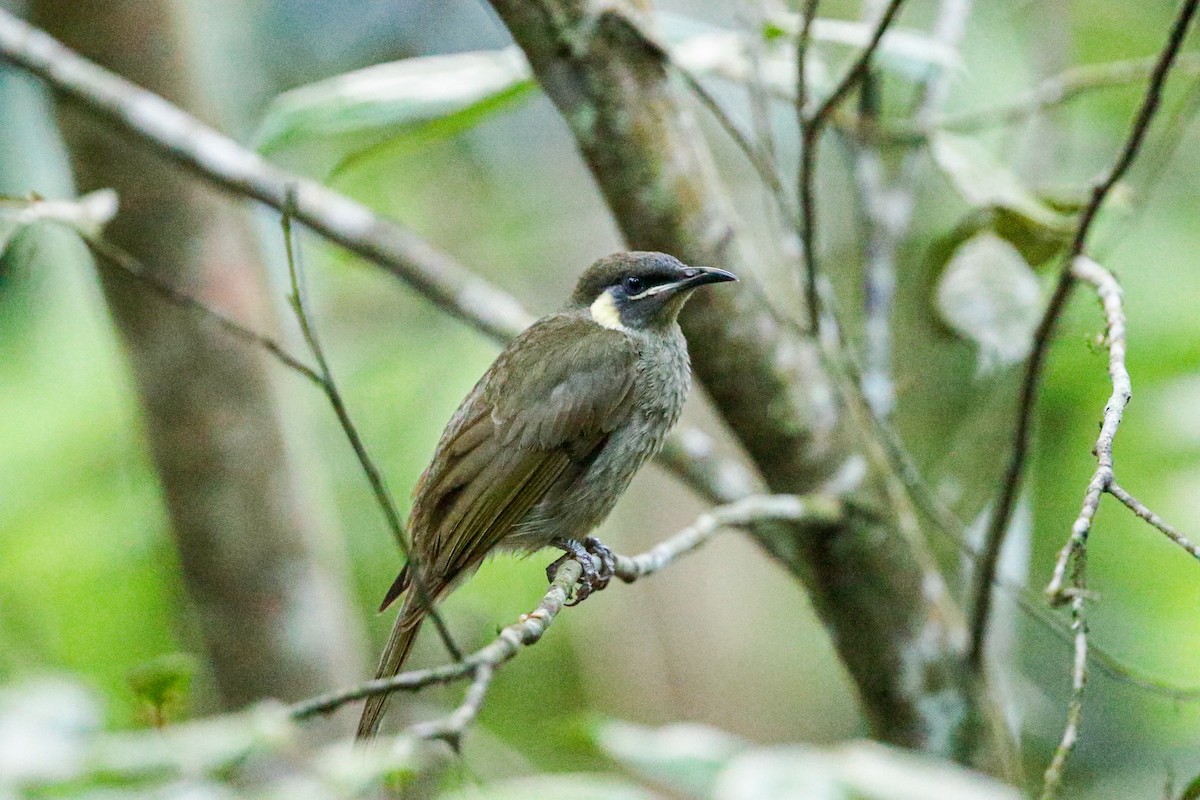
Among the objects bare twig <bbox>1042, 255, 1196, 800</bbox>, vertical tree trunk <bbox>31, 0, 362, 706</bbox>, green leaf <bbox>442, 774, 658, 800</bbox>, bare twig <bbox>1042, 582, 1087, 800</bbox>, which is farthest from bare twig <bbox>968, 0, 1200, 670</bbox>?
vertical tree trunk <bbox>31, 0, 362, 706</bbox>

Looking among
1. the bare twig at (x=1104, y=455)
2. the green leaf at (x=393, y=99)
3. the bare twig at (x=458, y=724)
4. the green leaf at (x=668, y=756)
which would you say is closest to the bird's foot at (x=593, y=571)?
the green leaf at (x=668, y=756)

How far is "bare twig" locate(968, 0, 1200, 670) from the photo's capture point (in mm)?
2748

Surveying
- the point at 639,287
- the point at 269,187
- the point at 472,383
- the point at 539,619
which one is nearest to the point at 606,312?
the point at 639,287

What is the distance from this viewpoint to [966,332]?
135 inches

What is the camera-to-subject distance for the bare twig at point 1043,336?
275cm

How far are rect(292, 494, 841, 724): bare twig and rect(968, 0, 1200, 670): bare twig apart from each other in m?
0.49

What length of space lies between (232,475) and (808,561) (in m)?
2.36

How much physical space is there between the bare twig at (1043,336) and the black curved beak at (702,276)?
0.81 meters

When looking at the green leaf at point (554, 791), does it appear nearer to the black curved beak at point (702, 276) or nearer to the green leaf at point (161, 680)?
the green leaf at point (161, 680)

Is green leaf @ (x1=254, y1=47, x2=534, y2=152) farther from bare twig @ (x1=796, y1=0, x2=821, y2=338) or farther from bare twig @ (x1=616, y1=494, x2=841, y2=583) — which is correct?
bare twig @ (x1=616, y1=494, x2=841, y2=583)

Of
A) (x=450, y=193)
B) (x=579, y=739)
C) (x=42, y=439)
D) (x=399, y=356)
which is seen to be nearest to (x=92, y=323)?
(x=42, y=439)

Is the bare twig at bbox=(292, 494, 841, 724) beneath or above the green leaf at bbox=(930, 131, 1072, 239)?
beneath

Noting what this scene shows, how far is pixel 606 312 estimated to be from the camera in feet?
12.8

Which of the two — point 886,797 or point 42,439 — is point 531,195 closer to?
point 42,439
